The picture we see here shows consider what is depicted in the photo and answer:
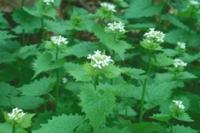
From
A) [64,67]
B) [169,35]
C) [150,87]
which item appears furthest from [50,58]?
[169,35]

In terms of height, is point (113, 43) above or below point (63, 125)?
above

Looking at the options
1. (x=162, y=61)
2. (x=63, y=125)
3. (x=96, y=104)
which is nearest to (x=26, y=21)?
(x=162, y=61)

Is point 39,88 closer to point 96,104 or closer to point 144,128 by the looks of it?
point 144,128

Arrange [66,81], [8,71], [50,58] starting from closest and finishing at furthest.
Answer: [50,58] → [66,81] → [8,71]

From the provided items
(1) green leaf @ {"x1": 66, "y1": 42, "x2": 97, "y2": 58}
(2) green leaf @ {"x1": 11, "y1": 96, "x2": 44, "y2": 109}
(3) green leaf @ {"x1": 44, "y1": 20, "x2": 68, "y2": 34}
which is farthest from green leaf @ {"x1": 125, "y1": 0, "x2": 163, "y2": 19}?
(2) green leaf @ {"x1": 11, "y1": 96, "x2": 44, "y2": 109}

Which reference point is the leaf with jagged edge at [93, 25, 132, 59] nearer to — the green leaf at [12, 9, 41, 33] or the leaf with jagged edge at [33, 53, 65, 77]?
the leaf with jagged edge at [33, 53, 65, 77]

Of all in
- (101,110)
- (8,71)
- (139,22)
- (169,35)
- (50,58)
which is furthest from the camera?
(139,22)

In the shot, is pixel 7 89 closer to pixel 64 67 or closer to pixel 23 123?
pixel 64 67
